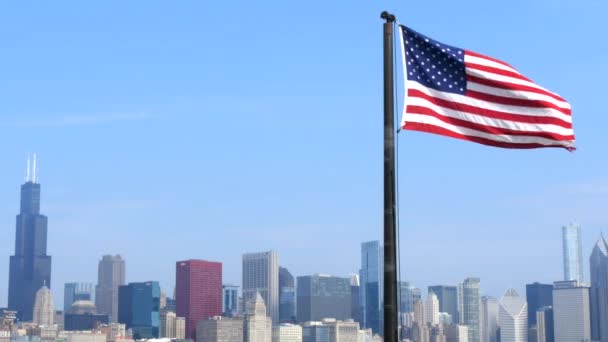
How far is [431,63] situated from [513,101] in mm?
1552

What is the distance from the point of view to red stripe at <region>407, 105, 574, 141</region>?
17.2 meters

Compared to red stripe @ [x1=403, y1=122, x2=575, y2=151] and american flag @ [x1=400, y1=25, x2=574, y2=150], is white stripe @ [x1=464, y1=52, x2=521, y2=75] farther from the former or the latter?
red stripe @ [x1=403, y1=122, x2=575, y2=151]

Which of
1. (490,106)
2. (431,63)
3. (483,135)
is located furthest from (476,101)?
(431,63)

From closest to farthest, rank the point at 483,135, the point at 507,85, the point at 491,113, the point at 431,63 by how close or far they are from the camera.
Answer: the point at 431,63
the point at 483,135
the point at 491,113
the point at 507,85

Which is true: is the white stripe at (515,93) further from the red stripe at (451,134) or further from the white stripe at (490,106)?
the red stripe at (451,134)

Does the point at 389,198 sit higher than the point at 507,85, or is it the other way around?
the point at 507,85

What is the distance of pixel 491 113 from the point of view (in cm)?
1789

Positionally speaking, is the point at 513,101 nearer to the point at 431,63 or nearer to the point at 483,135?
the point at 483,135

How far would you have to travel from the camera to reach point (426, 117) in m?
17.2

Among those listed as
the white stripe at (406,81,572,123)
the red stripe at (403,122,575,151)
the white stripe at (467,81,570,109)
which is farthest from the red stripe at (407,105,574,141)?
the white stripe at (467,81,570,109)

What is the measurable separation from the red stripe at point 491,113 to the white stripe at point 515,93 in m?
0.26

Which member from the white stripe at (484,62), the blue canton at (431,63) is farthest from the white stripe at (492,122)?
the white stripe at (484,62)

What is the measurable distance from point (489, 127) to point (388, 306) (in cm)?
323

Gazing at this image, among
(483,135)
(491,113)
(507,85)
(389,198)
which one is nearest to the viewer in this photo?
(389,198)
